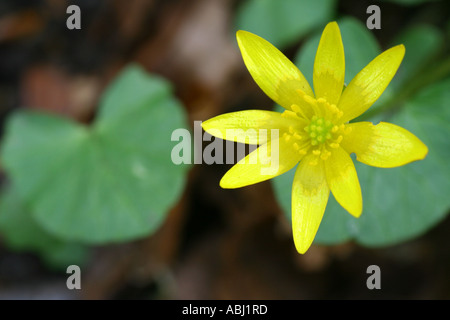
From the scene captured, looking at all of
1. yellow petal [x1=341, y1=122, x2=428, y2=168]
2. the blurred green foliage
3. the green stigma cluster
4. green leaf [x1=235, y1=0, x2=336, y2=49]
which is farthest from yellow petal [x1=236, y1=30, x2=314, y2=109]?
green leaf [x1=235, y1=0, x2=336, y2=49]

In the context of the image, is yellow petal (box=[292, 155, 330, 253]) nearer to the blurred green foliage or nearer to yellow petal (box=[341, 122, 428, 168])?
yellow petal (box=[341, 122, 428, 168])

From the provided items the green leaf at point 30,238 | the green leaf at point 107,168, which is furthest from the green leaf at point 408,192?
the green leaf at point 30,238

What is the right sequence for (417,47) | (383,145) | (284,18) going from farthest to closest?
(284,18), (417,47), (383,145)

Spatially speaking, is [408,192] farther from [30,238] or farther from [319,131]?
[30,238]

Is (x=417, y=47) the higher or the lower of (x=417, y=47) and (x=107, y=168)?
the higher

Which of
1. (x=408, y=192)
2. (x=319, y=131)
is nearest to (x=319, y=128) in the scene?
(x=319, y=131)

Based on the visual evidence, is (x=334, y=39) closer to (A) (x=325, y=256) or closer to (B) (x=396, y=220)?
(B) (x=396, y=220)

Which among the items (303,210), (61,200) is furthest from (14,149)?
(303,210)

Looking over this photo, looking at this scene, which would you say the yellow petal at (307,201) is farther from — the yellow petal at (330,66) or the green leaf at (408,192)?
the green leaf at (408,192)
